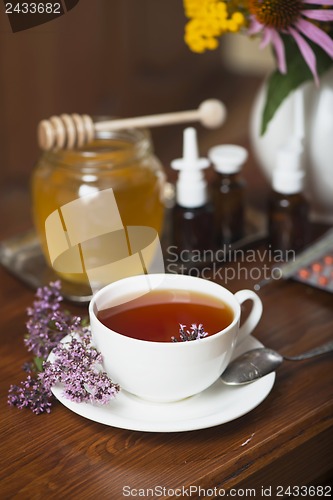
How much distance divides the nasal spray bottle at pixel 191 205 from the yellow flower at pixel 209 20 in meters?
0.10

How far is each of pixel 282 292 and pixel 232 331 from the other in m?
0.26

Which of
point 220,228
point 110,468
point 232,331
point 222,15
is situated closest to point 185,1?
point 222,15

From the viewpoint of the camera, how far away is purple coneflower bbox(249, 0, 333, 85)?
738mm

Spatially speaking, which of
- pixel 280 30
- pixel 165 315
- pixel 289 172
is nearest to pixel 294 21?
pixel 280 30

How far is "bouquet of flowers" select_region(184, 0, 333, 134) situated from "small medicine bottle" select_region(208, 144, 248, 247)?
76mm

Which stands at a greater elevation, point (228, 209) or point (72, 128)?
point (72, 128)

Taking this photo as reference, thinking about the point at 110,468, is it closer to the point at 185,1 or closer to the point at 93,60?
Result: the point at 185,1

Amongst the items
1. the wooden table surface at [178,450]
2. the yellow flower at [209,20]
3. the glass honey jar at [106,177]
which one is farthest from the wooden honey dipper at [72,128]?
the wooden table surface at [178,450]

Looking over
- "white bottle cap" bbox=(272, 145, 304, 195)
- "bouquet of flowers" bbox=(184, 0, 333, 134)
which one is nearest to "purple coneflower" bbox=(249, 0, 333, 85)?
"bouquet of flowers" bbox=(184, 0, 333, 134)

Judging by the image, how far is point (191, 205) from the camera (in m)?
0.85

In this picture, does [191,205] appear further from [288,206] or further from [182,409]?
[182,409]

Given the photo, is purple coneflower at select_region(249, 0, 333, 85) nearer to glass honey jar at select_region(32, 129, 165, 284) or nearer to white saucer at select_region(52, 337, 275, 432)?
glass honey jar at select_region(32, 129, 165, 284)

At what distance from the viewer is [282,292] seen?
0.83 meters

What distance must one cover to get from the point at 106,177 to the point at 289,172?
22cm
